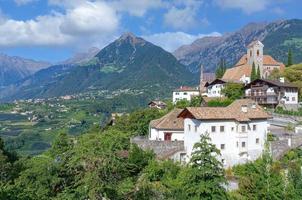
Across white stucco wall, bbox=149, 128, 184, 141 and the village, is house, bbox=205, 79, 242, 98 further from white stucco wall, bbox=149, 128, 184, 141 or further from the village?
white stucco wall, bbox=149, 128, 184, 141

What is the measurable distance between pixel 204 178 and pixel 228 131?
17210 mm

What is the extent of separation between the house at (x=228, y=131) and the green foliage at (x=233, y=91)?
92.7 ft

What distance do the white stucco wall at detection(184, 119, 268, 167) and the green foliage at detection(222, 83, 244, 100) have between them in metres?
28.8

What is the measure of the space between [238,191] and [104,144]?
43.4 ft

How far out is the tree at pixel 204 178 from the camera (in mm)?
28359

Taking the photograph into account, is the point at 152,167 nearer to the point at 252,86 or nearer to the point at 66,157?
the point at 66,157

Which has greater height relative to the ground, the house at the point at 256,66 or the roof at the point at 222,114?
the house at the point at 256,66

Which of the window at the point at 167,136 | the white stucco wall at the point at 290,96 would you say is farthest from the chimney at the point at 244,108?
the white stucco wall at the point at 290,96

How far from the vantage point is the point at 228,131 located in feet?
149

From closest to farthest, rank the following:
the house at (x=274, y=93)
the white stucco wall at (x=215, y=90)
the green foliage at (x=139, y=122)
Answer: the green foliage at (x=139, y=122) < the house at (x=274, y=93) < the white stucco wall at (x=215, y=90)

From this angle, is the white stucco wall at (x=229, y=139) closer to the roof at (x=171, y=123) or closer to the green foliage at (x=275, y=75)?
the roof at (x=171, y=123)

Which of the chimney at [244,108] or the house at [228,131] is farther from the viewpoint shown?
the chimney at [244,108]

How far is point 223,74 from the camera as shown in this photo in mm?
98438

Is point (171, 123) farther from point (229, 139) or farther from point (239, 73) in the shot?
point (239, 73)
